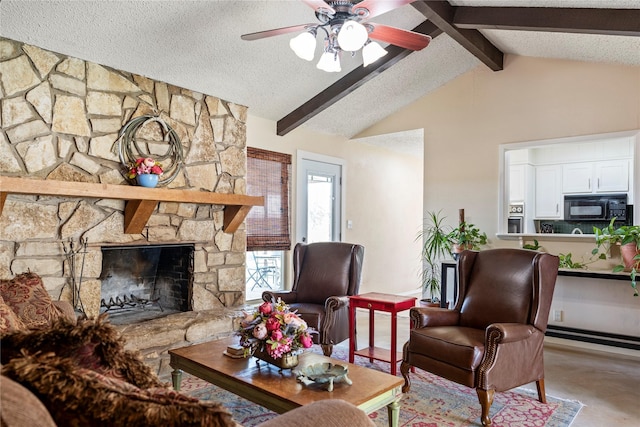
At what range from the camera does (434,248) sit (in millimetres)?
5211

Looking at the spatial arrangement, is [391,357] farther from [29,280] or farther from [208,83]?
[208,83]

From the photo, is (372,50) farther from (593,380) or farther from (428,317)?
(593,380)

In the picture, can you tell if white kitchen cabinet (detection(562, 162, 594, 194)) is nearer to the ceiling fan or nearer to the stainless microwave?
the stainless microwave

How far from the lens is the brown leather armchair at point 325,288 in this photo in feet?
11.9

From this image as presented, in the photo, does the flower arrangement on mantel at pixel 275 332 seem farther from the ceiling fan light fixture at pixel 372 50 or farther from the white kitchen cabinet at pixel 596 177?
the white kitchen cabinet at pixel 596 177

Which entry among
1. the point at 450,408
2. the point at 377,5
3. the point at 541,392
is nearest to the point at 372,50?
the point at 377,5

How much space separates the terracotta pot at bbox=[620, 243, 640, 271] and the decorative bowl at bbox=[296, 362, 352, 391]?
10.6 feet

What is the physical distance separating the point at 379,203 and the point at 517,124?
245 centimetres

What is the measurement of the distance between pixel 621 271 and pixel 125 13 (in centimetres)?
467

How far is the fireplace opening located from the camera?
398 centimetres

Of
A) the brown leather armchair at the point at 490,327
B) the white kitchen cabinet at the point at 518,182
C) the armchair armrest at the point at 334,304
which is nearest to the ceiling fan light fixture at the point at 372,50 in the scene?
the brown leather armchair at the point at 490,327

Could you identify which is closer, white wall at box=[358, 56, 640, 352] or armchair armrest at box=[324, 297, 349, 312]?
armchair armrest at box=[324, 297, 349, 312]

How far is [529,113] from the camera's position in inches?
190

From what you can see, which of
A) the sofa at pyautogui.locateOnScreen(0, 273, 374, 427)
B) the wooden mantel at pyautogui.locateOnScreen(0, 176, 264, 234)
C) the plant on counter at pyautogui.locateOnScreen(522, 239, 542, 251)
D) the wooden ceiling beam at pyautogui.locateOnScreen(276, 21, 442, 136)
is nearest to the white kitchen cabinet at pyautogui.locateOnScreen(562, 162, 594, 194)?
the plant on counter at pyautogui.locateOnScreen(522, 239, 542, 251)
